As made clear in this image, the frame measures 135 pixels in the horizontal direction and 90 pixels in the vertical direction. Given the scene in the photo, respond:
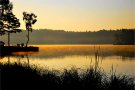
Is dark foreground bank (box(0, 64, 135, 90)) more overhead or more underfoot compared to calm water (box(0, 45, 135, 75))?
more overhead

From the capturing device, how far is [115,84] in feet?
38.0

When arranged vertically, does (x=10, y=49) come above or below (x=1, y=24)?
below

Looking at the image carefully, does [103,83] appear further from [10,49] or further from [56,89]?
[10,49]

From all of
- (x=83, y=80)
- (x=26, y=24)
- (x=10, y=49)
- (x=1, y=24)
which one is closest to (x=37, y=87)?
(x=83, y=80)

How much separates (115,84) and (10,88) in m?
4.14

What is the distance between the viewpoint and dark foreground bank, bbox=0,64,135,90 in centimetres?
1160

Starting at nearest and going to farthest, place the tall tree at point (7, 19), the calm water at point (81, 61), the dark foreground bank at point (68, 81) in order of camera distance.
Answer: the dark foreground bank at point (68, 81) → the calm water at point (81, 61) → the tall tree at point (7, 19)

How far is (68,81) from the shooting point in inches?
475

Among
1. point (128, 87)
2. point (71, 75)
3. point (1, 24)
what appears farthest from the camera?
point (1, 24)

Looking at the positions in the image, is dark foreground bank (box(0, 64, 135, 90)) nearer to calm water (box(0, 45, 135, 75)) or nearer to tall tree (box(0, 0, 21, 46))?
calm water (box(0, 45, 135, 75))

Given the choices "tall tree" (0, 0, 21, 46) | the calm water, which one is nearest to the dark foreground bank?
the calm water

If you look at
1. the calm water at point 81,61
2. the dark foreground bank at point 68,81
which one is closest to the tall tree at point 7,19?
the calm water at point 81,61

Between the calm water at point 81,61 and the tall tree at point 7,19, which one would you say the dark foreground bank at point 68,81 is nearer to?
the calm water at point 81,61

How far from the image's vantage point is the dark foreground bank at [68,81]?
11602 mm
